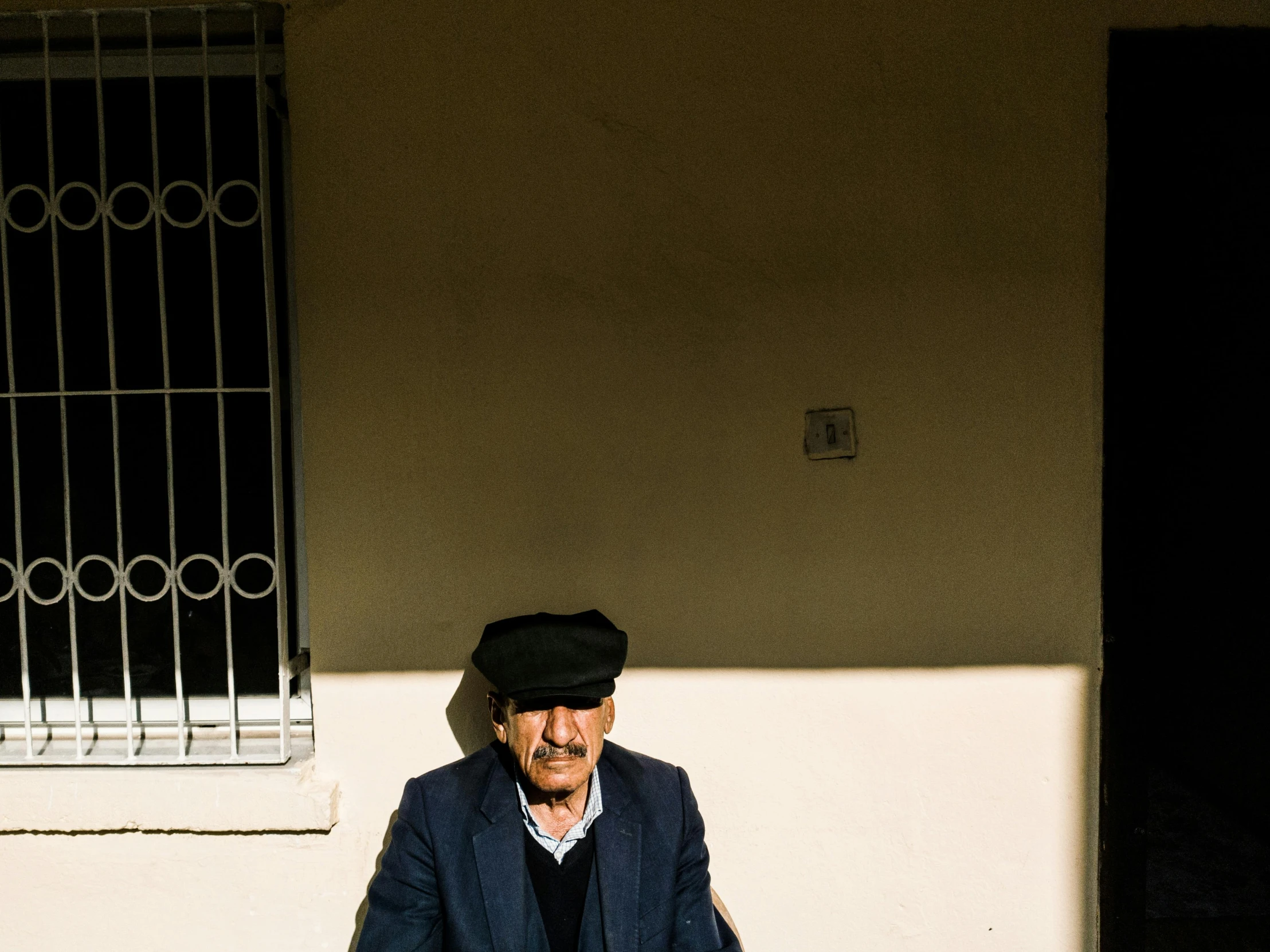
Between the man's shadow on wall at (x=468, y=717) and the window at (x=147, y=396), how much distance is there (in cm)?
43

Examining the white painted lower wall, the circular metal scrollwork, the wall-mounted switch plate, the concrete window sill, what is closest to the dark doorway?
the white painted lower wall

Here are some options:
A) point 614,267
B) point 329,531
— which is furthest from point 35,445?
point 614,267

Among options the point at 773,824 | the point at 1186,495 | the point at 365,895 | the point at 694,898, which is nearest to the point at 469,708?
the point at 365,895

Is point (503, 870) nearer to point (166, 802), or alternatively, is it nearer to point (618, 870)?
point (618, 870)

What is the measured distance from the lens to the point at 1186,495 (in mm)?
4004

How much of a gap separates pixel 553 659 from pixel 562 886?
52cm

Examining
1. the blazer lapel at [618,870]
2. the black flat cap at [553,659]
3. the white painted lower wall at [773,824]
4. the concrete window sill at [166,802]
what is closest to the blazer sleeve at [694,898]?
the blazer lapel at [618,870]

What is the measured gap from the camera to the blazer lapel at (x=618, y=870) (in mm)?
1961

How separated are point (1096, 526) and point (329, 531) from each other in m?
1.98

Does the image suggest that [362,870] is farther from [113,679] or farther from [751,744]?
[751,744]

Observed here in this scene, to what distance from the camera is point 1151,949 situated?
10.1 feet

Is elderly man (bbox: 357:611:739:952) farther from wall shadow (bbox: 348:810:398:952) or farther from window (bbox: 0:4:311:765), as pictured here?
window (bbox: 0:4:311:765)

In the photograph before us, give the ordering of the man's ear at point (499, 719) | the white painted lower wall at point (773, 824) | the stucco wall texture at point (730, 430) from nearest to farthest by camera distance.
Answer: the man's ear at point (499, 719)
the stucco wall texture at point (730, 430)
the white painted lower wall at point (773, 824)

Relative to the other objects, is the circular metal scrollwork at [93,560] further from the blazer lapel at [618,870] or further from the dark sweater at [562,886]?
the blazer lapel at [618,870]
